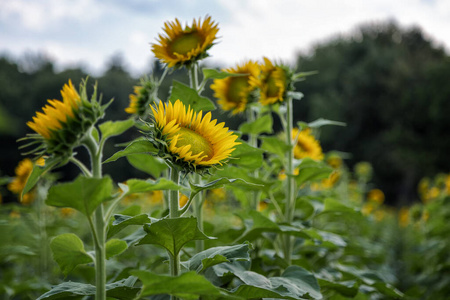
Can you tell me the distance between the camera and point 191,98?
139 centimetres

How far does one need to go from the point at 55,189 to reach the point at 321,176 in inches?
48.2

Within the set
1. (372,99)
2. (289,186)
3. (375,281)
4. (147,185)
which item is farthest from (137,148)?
(372,99)

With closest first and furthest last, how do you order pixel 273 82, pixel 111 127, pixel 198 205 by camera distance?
pixel 111 127 → pixel 198 205 → pixel 273 82

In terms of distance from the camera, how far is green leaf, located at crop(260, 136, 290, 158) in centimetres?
173

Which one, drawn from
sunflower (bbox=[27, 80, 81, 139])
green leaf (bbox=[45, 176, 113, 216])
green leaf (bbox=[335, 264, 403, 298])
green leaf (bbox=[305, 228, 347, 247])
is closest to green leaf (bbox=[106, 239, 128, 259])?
green leaf (bbox=[45, 176, 113, 216])

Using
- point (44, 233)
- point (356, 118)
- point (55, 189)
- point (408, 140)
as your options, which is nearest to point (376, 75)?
point (356, 118)

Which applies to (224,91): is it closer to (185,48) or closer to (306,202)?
(185,48)

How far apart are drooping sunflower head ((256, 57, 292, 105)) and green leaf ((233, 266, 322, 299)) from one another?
0.76 m

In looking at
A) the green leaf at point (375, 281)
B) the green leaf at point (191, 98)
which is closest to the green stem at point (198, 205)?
the green leaf at point (191, 98)

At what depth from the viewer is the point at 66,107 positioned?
0.91m

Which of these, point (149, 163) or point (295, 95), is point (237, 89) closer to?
point (295, 95)

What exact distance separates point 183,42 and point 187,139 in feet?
1.93

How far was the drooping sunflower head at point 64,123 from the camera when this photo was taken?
2.95ft

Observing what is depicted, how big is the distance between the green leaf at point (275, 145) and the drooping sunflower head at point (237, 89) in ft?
0.76
